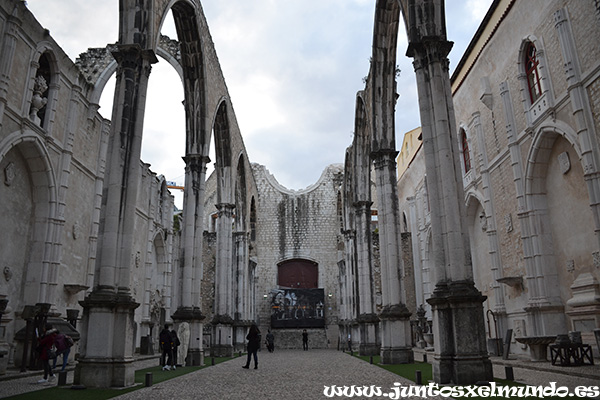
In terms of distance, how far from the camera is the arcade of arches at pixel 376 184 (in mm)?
8352

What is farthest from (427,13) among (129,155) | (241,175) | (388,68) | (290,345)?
(290,345)

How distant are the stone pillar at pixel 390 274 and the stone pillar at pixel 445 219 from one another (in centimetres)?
462

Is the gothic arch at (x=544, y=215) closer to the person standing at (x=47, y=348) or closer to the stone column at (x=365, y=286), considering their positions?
the stone column at (x=365, y=286)

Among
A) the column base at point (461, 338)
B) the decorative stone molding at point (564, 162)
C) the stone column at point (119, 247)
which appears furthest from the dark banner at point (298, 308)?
the column base at point (461, 338)

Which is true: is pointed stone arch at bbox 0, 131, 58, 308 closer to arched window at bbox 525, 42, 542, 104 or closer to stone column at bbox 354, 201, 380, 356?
stone column at bbox 354, 201, 380, 356

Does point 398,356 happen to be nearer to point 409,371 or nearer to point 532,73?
point 409,371

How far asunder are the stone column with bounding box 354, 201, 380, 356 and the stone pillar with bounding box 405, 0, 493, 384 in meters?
9.70

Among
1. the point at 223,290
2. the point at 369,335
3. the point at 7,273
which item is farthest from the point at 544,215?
the point at 7,273

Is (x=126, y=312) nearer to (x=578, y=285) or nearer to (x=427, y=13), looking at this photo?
(x=427, y=13)

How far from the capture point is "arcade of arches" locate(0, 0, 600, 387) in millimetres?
8352

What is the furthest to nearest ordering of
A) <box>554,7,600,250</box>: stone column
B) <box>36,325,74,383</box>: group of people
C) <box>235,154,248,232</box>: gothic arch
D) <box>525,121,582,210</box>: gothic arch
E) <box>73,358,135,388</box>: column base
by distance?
<box>235,154,248,232</box>: gothic arch < <box>525,121,582,210</box>: gothic arch < <box>554,7,600,250</box>: stone column < <box>36,325,74,383</box>: group of people < <box>73,358,135,388</box>: column base

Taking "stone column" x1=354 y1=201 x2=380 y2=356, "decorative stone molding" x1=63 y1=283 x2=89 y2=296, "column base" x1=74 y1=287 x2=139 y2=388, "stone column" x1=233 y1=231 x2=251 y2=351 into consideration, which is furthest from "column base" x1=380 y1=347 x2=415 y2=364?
"stone column" x1=233 y1=231 x2=251 y2=351

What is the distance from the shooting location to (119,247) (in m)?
8.55

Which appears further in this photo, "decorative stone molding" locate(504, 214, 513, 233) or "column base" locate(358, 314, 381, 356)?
"column base" locate(358, 314, 381, 356)
